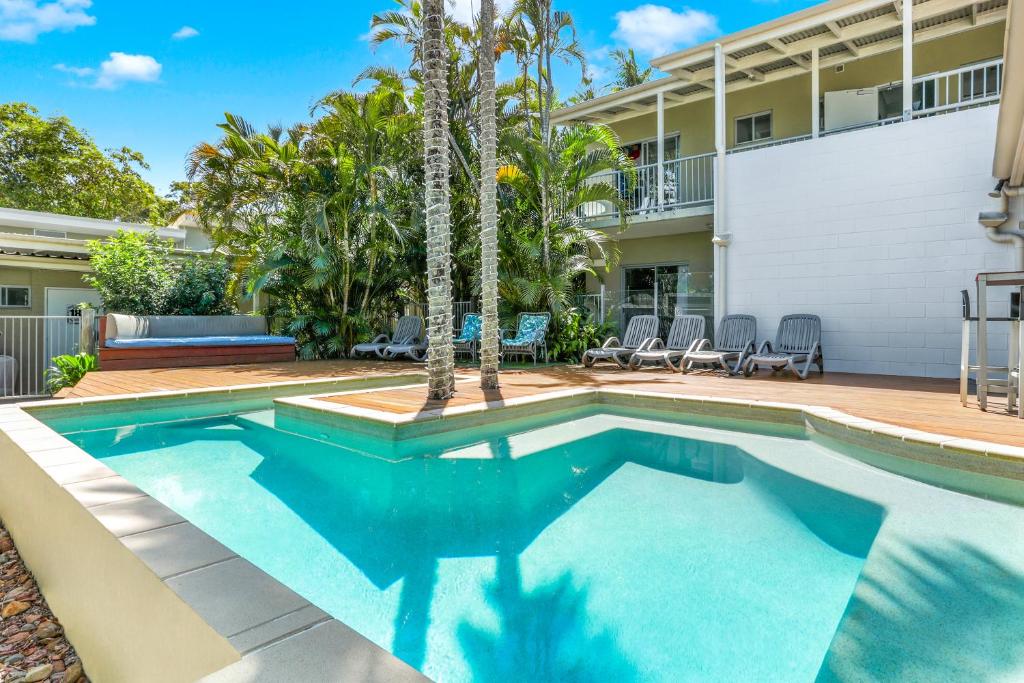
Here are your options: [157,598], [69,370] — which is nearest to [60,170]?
[69,370]

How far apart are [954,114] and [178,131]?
26.7 m

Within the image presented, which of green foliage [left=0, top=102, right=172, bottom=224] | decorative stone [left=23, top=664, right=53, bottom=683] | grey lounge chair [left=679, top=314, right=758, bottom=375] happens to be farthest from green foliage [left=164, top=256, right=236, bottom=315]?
decorative stone [left=23, top=664, right=53, bottom=683]

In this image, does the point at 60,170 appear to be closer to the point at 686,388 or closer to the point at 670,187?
the point at 670,187

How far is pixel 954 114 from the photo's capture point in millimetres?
8016

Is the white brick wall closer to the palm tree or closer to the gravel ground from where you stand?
the gravel ground

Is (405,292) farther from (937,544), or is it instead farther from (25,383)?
(937,544)

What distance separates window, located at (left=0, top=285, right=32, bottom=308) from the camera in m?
13.1

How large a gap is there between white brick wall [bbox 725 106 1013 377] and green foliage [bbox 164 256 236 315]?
1152cm

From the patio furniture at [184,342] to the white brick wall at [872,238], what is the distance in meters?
9.41

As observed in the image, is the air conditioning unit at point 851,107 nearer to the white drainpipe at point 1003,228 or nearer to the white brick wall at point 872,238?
the white brick wall at point 872,238

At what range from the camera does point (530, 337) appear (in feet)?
34.7

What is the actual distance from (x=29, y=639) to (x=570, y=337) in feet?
30.6

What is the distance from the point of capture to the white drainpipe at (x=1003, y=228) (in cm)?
738

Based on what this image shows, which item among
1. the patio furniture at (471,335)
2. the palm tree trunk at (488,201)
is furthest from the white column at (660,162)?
the palm tree trunk at (488,201)
